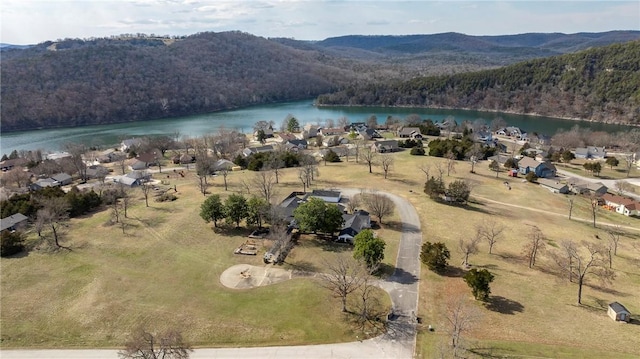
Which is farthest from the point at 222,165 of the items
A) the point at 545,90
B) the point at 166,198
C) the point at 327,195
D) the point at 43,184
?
the point at 545,90

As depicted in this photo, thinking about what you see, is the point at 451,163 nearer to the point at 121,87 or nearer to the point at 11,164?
the point at 11,164

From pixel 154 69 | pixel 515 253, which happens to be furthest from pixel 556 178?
pixel 154 69

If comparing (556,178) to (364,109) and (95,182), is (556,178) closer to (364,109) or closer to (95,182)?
(95,182)

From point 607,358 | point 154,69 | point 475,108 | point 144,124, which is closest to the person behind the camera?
point 607,358

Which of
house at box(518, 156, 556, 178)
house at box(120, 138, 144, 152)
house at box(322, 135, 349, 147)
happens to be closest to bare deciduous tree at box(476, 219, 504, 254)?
house at box(518, 156, 556, 178)

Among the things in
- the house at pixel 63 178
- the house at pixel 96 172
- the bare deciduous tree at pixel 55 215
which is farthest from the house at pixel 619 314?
the house at pixel 63 178

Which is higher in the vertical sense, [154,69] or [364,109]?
[154,69]
